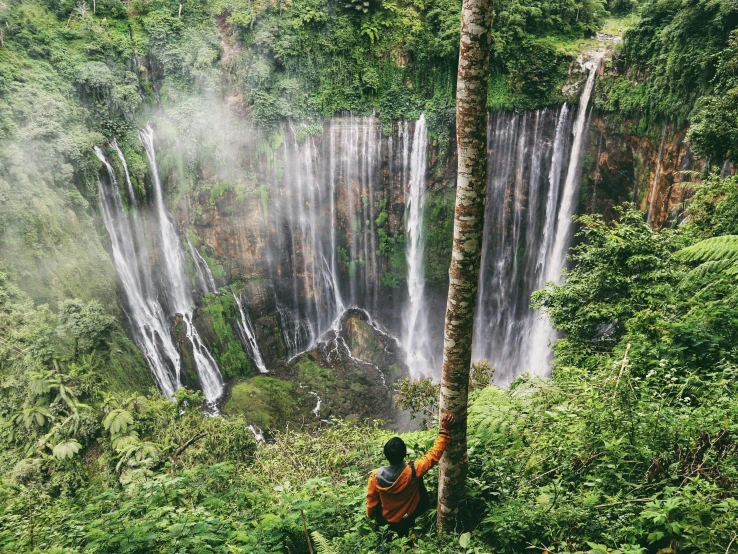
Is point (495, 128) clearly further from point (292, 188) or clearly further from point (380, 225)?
point (292, 188)

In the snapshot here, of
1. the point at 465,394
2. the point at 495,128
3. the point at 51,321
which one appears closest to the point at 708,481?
the point at 465,394

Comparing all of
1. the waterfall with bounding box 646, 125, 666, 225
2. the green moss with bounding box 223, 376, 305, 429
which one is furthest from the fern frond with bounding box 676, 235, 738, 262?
the green moss with bounding box 223, 376, 305, 429

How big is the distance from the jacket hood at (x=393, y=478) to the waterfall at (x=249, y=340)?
15.7 meters

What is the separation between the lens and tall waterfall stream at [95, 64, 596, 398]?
52.5 ft

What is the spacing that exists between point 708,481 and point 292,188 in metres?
17.3

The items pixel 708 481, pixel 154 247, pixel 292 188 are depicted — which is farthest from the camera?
pixel 292 188

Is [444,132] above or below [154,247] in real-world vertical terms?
above

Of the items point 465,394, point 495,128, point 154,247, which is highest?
point 495,128

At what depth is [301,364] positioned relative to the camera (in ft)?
60.2

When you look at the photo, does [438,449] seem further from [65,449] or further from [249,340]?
[249,340]

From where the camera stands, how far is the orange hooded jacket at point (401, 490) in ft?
10.6

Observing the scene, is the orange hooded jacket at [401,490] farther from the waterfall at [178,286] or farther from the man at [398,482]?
the waterfall at [178,286]

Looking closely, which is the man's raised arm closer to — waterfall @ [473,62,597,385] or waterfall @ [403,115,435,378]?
waterfall @ [473,62,597,385]

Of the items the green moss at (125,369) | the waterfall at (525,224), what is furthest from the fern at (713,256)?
the green moss at (125,369)
